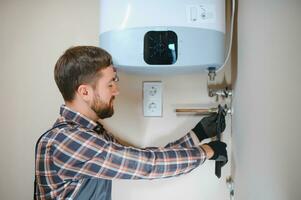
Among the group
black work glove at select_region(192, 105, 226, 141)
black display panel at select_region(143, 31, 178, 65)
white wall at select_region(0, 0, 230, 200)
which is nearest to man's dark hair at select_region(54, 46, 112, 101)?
black display panel at select_region(143, 31, 178, 65)

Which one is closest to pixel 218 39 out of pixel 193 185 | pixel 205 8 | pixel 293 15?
pixel 205 8

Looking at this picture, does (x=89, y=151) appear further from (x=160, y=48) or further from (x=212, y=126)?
(x=212, y=126)

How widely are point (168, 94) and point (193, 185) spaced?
A: 392mm

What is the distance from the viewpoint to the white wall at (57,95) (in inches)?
47.8

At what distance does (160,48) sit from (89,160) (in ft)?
1.29

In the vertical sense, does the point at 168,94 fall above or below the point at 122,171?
above

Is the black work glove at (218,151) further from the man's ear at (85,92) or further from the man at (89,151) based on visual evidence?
the man's ear at (85,92)

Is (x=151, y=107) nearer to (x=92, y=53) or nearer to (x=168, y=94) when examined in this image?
(x=168, y=94)

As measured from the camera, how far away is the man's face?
0.93m

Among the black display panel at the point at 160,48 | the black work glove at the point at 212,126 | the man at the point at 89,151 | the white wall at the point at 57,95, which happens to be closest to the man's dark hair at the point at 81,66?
the man at the point at 89,151

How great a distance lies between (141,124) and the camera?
1.23m

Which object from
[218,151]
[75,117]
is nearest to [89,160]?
[75,117]

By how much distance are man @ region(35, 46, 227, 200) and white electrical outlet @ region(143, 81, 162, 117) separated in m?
0.26

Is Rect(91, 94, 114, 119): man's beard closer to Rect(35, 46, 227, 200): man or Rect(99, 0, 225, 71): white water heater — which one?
Rect(35, 46, 227, 200): man
